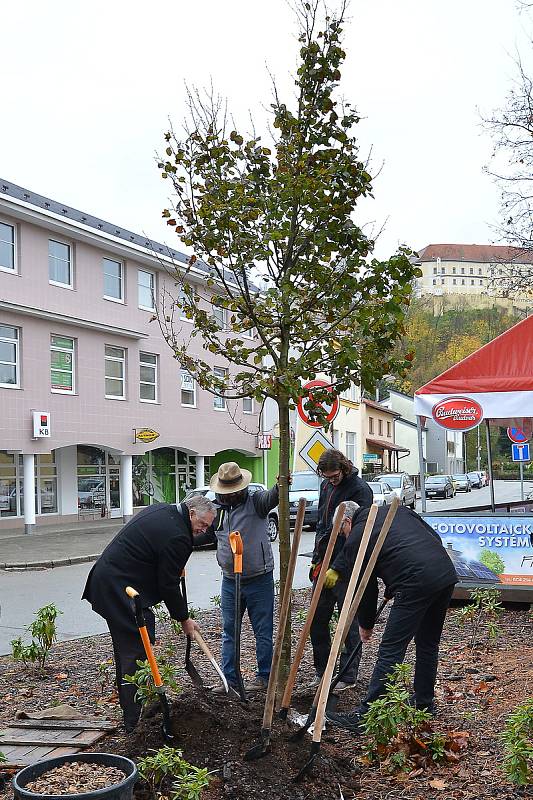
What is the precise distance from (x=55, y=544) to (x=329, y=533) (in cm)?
1753

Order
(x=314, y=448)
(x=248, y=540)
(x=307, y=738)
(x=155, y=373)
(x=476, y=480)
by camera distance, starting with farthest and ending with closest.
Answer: (x=476, y=480) → (x=155, y=373) → (x=314, y=448) → (x=248, y=540) → (x=307, y=738)

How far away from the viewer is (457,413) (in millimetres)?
10086

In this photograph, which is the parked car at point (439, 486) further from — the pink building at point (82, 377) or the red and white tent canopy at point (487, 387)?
the red and white tent canopy at point (487, 387)

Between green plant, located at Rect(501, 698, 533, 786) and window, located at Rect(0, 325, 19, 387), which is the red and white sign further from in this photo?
window, located at Rect(0, 325, 19, 387)

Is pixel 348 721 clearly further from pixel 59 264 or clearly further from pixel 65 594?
pixel 59 264

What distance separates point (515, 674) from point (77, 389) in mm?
23534

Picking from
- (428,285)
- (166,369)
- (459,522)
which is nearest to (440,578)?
(459,522)

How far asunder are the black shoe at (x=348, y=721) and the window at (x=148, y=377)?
27.4 metres

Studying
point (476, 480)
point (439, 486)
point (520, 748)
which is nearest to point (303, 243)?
point (520, 748)

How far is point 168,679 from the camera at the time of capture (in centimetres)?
497

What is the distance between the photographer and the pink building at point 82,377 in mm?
26125

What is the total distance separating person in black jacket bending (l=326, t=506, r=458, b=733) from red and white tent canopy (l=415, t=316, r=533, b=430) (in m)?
4.49

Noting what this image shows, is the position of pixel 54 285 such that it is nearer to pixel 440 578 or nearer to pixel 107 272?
pixel 107 272

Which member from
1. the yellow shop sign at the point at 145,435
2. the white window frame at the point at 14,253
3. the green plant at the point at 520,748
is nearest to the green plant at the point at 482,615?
the green plant at the point at 520,748
